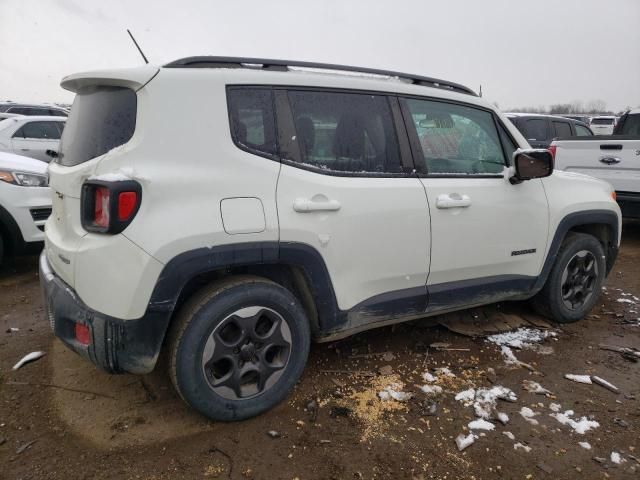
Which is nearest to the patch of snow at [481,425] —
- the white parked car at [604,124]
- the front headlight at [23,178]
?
the front headlight at [23,178]

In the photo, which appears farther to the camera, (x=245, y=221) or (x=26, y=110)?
(x=26, y=110)

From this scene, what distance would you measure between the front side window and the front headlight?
1009 cm

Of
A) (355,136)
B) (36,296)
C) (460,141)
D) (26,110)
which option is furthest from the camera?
(26,110)

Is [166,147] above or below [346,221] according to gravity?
above

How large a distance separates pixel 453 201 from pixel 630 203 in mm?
4466

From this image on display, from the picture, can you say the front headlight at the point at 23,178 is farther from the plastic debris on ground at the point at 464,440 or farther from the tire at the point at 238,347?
the plastic debris on ground at the point at 464,440

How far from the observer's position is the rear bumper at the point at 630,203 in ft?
20.0

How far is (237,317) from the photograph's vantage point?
2.43 metres

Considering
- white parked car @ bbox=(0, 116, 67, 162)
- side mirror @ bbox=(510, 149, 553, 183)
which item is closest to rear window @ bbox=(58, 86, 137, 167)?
side mirror @ bbox=(510, 149, 553, 183)

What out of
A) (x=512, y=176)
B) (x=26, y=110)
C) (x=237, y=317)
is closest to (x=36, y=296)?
(x=237, y=317)

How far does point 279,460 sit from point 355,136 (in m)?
1.75

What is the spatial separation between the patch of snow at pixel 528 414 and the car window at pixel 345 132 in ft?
5.01

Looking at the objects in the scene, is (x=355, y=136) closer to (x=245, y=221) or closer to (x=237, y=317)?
(x=245, y=221)

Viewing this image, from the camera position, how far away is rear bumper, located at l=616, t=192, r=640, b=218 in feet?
20.0
